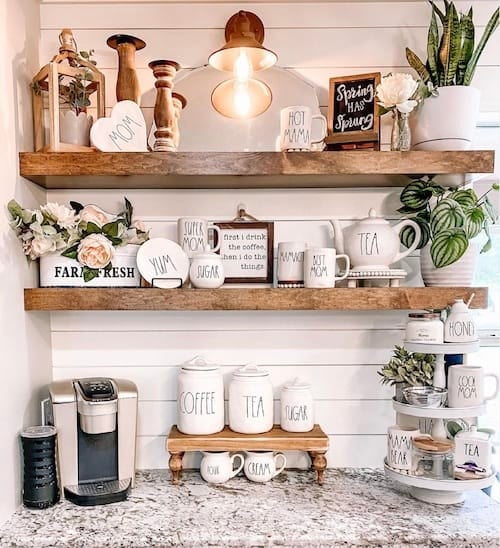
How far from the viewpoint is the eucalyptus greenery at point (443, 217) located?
144 centimetres

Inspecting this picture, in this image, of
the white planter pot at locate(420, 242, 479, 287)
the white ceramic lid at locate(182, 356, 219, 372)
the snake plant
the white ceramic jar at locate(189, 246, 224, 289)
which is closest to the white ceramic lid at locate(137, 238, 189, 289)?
the white ceramic jar at locate(189, 246, 224, 289)

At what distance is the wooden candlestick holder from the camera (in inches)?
58.7

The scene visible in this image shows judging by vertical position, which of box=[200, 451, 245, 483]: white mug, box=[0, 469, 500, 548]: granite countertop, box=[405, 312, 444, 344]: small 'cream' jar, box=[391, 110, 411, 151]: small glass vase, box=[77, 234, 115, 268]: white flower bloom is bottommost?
box=[0, 469, 500, 548]: granite countertop

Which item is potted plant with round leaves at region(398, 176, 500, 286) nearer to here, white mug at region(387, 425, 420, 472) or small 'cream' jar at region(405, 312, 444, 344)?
small 'cream' jar at region(405, 312, 444, 344)

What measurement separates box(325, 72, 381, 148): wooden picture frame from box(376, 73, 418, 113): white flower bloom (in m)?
0.03

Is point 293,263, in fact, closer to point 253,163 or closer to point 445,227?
point 253,163

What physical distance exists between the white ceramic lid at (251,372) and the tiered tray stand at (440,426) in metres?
0.39

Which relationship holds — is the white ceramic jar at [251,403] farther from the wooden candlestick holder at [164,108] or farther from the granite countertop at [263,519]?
the wooden candlestick holder at [164,108]

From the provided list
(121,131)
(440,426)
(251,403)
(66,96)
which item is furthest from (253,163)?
(440,426)

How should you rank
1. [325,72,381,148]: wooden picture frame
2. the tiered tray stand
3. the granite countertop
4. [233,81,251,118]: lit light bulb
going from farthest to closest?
[233,81,251,118]: lit light bulb, [325,72,381,148]: wooden picture frame, the tiered tray stand, the granite countertop

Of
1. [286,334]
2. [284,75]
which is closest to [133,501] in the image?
[286,334]

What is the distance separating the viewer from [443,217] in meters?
1.45

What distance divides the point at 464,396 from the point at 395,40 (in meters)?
1.10

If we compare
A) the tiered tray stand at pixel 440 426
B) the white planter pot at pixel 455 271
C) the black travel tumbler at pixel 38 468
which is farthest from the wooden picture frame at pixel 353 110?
the black travel tumbler at pixel 38 468
